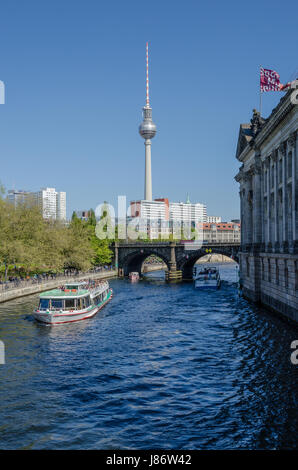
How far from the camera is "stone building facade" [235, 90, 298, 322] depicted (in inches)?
2103

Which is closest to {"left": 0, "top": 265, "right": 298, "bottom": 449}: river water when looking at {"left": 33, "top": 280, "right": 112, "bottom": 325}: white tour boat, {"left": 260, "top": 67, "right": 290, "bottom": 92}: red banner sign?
{"left": 33, "top": 280, "right": 112, "bottom": 325}: white tour boat

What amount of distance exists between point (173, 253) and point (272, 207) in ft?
231

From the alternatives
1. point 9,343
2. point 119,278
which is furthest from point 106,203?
point 9,343

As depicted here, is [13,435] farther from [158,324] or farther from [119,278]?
[119,278]

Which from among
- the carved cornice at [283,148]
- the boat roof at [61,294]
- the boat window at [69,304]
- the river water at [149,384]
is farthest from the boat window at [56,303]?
the carved cornice at [283,148]

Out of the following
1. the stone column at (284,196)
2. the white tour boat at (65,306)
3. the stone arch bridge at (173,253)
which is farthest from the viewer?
the stone arch bridge at (173,253)

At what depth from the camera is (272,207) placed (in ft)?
224

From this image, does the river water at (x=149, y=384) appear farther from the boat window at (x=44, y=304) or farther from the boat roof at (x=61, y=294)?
the boat roof at (x=61, y=294)

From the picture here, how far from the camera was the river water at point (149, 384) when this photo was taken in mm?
25500

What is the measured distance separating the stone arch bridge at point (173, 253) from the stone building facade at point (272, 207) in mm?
38494

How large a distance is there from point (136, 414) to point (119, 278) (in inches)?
4541

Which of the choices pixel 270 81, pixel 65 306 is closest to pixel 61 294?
pixel 65 306

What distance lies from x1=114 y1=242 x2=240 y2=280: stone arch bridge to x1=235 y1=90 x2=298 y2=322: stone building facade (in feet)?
126

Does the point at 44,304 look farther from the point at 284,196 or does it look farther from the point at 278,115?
the point at 278,115
